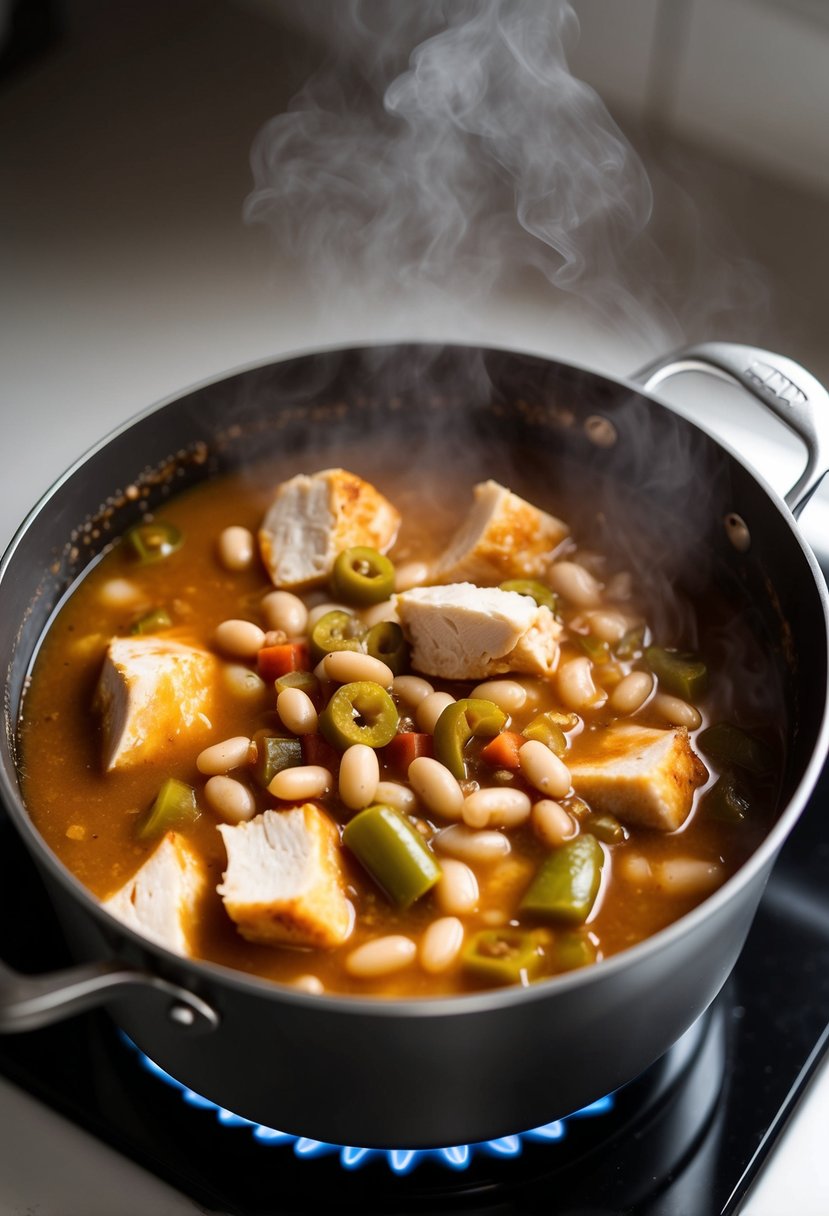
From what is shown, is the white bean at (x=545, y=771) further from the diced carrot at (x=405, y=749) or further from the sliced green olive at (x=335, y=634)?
the sliced green olive at (x=335, y=634)

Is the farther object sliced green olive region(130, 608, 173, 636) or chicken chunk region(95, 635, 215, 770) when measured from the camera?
sliced green olive region(130, 608, 173, 636)

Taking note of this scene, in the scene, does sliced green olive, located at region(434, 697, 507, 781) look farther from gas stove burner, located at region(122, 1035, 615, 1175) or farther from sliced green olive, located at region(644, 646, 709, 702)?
gas stove burner, located at region(122, 1035, 615, 1175)

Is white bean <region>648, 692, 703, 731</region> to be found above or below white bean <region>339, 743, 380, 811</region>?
below

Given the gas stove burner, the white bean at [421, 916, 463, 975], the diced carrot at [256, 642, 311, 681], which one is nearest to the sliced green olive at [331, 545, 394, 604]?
Answer: the diced carrot at [256, 642, 311, 681]

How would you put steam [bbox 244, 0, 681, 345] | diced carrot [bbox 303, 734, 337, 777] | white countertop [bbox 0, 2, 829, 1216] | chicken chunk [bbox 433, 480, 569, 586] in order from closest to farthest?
diced carrot [bbox 303, 734, 337, 777], chicken chunk [bbox 433, 480, 569, 586], steam [bbox 244, 0, 681, 345], white countertop [bbox 0, 2, 829, 1216]

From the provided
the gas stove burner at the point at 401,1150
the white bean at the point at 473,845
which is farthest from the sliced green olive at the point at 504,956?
the gas stove burner at the point at 401,1150

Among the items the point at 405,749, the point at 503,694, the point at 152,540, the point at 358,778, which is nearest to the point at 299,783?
the point at 358,778

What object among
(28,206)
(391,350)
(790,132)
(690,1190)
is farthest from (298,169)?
(690,1190)
